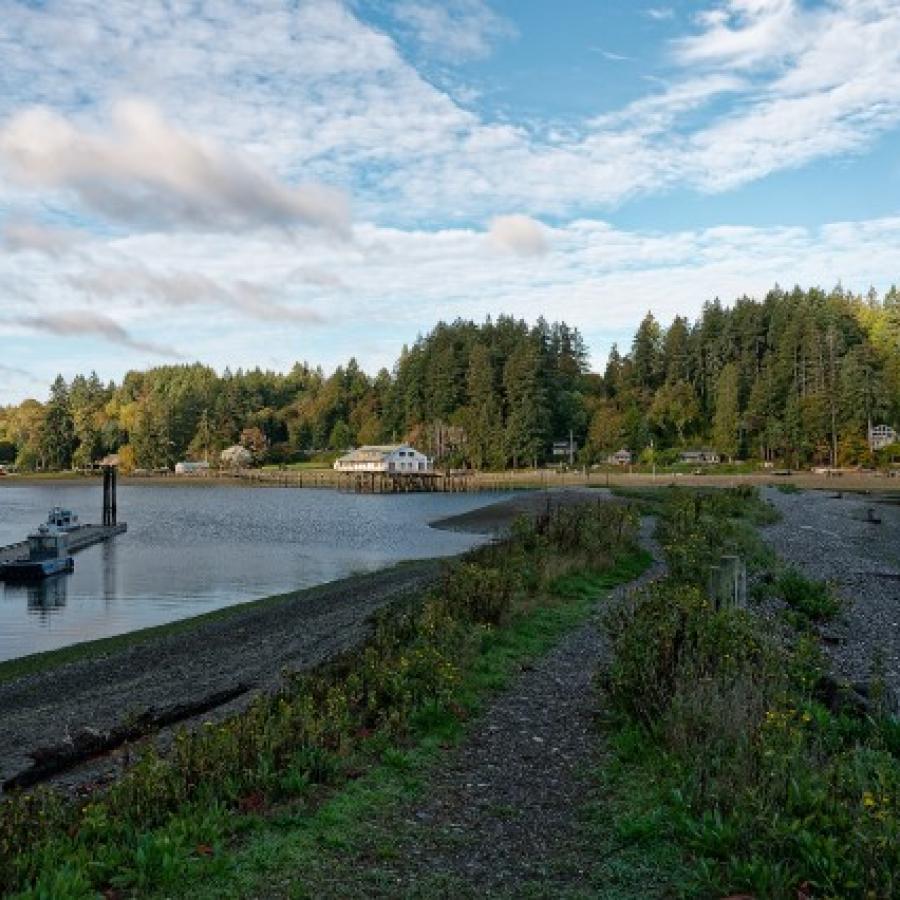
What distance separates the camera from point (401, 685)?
938cm

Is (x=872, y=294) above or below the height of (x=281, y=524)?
above

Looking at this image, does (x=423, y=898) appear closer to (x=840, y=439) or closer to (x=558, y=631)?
(x=558, y=631)

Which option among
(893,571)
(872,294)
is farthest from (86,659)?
(872,294)

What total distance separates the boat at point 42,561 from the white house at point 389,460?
302 ft

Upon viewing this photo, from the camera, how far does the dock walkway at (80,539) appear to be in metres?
39.9

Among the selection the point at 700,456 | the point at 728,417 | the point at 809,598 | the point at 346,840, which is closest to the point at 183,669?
the point at 809,598

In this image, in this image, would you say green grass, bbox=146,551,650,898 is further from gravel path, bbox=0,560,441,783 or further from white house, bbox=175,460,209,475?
white house, bbox=175,460,209,475

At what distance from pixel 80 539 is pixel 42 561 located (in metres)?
14.5

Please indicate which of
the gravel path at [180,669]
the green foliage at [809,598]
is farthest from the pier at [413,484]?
the green foliage at [809,598]

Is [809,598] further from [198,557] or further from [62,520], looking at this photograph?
[62,520]

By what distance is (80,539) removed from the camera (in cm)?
4934

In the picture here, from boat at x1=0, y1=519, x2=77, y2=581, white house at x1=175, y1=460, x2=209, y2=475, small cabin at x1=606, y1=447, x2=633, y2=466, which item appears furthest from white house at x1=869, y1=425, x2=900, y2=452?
white house at x1=175, y1=460, x2=209, y2=475

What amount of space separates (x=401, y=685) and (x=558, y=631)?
5.76m

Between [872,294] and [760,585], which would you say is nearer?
[760,585]
